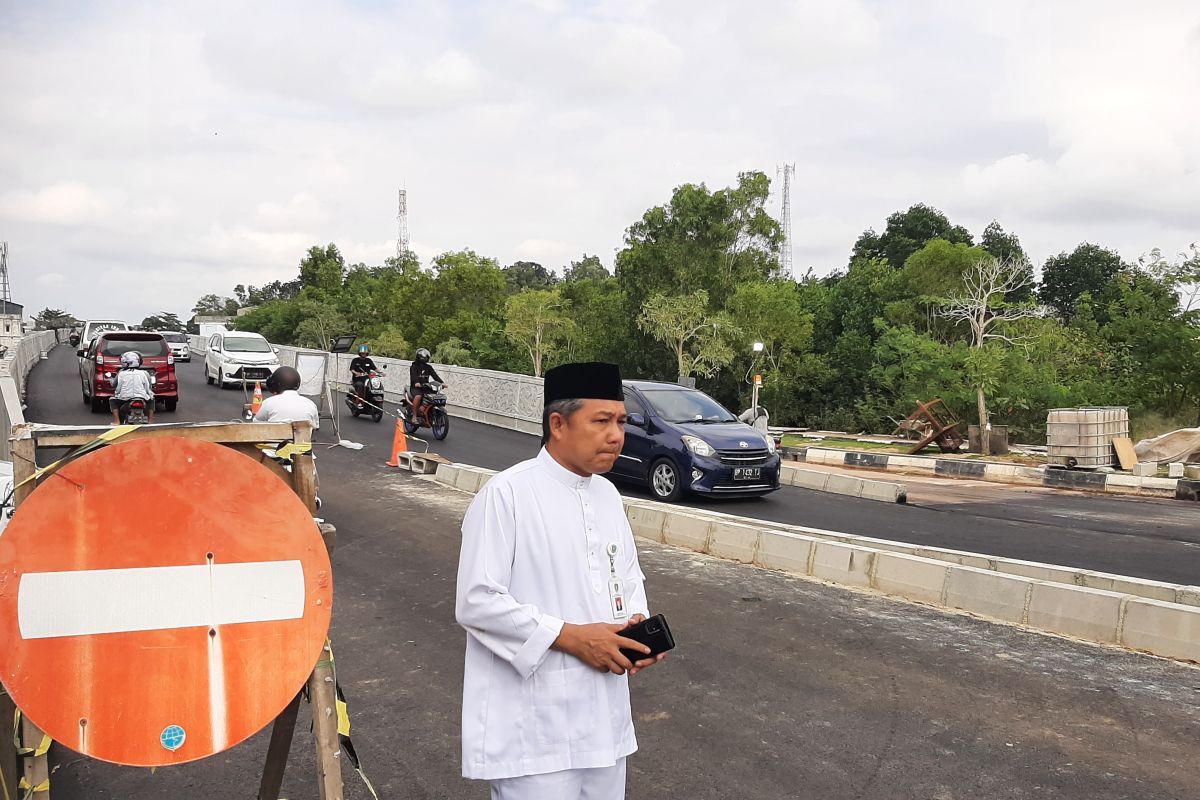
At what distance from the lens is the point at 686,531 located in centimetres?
907

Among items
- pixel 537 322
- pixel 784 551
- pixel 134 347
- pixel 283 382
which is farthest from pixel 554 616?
pixel 537 322

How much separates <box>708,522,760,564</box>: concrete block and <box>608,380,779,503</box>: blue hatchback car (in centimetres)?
309

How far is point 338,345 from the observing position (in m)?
22.7

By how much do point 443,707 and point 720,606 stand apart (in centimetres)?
273

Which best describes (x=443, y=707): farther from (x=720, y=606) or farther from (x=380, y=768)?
(x=720, y=606)

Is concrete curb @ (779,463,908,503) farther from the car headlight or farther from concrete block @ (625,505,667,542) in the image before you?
concrete block @ (625,505,667,542)

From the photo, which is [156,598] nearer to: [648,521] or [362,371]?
[648,521]

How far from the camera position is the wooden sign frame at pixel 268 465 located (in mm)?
2619

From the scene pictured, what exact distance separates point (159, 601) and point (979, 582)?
20.0 ft

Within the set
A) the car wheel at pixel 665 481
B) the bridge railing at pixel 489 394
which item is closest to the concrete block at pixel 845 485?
the car wheel at pixel 665 481

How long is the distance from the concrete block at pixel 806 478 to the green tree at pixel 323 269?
6953cm

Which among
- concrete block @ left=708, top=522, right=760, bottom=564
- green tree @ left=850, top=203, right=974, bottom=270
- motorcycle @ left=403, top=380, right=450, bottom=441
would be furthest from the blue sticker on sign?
green tree @ left=850, top=203, right=974, bottom=270

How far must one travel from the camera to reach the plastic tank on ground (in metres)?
16.4

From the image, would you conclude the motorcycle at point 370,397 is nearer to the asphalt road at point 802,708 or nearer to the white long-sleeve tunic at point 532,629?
the asphalt road at point 802,708
